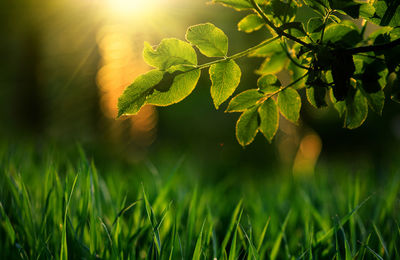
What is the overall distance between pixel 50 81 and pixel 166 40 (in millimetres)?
7229

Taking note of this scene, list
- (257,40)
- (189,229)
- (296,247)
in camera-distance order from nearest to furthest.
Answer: (189,229)
(296,247)
(257,40)

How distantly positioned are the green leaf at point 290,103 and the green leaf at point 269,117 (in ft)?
0.08

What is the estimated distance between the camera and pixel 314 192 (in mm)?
2094

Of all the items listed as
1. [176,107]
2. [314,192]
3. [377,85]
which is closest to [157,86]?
[377,85]

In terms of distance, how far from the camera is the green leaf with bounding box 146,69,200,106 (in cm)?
72

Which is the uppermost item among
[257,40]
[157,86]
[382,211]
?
[157,86]

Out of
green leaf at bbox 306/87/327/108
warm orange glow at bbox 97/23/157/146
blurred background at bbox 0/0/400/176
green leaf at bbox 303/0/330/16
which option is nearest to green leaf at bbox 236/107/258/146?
green leaf at bbox 306/87/327/108

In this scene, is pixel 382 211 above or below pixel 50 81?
above

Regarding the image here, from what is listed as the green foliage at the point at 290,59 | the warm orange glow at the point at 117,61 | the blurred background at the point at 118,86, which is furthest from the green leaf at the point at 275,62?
the warm orange glow at the point at 117,61

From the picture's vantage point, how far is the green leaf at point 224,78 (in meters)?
0.73

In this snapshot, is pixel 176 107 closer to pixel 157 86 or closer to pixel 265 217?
pixel 265 217

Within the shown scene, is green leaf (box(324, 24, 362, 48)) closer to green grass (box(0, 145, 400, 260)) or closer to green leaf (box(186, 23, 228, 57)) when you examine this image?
green leaf (box(186, 23, 228, 57))

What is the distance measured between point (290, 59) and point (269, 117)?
0.53ft

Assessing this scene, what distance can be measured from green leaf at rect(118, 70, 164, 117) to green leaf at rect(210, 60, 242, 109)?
11 centimetres
